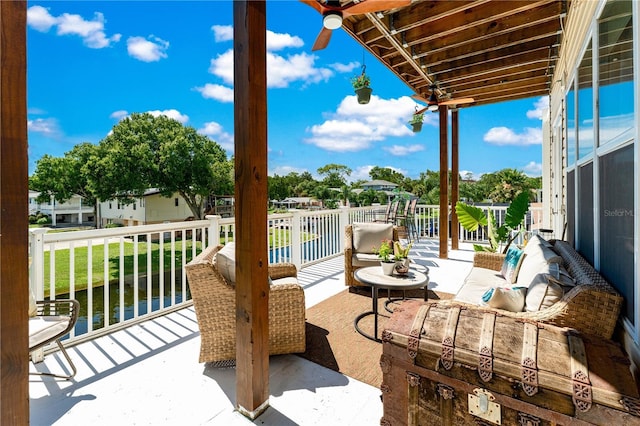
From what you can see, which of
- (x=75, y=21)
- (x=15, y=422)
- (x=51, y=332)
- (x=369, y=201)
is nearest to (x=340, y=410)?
(x=15, y=422)

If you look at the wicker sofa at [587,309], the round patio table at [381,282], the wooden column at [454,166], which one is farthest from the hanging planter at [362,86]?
the wicker sofa at [587,309]

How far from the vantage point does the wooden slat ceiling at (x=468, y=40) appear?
350 cm

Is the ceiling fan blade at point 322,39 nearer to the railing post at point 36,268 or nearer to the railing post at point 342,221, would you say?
the railing post at point 36,268

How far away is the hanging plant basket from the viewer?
15.8ft

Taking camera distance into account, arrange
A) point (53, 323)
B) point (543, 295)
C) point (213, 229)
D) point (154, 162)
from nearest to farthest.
Answer: point (543, 295) → point (53, 323) → point (213, 229) → point (154, 162)

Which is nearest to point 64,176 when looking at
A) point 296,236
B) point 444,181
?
point 296,236

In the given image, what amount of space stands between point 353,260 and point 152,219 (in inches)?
937

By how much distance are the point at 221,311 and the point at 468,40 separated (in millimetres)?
4352

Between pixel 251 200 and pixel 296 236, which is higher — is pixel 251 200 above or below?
above

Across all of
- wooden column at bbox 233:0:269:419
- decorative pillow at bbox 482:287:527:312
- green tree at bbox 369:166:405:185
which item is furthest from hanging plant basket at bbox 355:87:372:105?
green tree at bbox 369:166:405:185

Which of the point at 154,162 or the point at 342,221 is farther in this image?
the point at 154,162

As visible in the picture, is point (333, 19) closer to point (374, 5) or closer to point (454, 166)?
point (374, 5)

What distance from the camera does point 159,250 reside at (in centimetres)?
429

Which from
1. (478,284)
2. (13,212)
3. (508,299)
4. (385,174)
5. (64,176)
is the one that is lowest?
(478,284)
